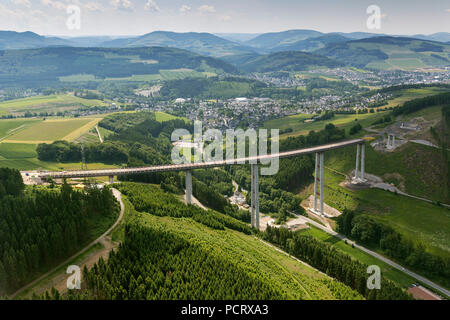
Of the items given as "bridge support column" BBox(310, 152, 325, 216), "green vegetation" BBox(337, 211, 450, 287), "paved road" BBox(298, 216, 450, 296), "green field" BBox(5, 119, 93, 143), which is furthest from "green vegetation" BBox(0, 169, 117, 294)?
"green field" BBox(5, 119, 93, 143)

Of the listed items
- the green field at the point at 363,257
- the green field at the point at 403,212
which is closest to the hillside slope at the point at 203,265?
the green field at the point at 363,257

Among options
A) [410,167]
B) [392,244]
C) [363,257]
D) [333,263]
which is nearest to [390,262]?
[392,244]

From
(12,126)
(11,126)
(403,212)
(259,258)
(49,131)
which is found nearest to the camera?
(259,258)

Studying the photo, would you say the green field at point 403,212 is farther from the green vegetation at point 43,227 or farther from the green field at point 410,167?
the green vegetation at point 43,227

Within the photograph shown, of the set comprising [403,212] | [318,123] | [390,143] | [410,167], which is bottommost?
[403,212]

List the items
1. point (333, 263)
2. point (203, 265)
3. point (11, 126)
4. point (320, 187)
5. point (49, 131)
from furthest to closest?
point (11, 126)
point (49, 131)
point (320, 187)
point (333, 263)
point (203, 265)

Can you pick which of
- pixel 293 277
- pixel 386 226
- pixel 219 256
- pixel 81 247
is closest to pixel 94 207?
pixel 81 247

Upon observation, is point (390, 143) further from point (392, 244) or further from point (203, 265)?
point (203, 265)
